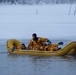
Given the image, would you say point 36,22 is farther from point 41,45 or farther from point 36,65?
point 36,65

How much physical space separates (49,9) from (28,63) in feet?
89.5

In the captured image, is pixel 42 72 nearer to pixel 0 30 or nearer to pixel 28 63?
pixel 28 63

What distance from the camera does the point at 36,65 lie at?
47.4 feet

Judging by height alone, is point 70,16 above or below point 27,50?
below

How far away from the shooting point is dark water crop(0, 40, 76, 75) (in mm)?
13117

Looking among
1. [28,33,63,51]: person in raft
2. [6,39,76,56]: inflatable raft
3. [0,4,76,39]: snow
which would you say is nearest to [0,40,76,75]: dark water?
[6,39,76,56]: inflatable raft

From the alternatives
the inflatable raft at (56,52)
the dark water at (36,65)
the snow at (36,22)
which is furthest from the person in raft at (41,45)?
the snow at (36,22)

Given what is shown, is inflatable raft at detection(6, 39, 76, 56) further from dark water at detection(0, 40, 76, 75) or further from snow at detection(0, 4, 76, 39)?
snow at detection(0, 4, 76, 39)

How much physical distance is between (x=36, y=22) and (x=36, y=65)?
18.6 m

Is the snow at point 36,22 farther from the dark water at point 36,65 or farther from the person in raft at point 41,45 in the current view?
the dark water at point 36,65

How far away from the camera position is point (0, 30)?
2848cm

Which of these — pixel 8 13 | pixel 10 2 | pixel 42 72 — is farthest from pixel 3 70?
pixel 10 2

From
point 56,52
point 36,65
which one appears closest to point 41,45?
point 56,52

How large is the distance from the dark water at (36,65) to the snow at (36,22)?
7.98 m
